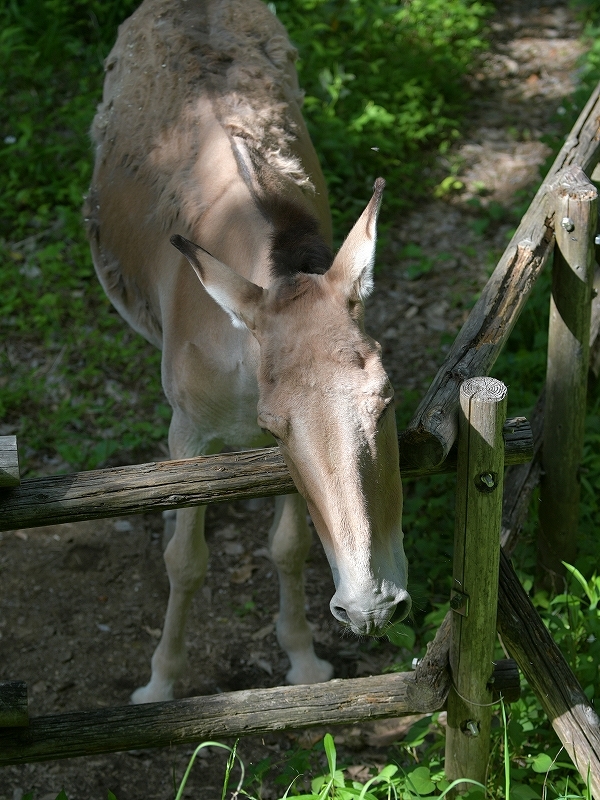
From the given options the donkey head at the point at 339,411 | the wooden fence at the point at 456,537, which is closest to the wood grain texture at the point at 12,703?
the wooden fence at the point at 456,537

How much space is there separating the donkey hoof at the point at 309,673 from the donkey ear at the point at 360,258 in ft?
6.81

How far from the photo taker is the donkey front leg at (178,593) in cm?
371

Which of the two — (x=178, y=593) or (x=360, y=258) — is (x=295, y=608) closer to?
(x=178, y=593)

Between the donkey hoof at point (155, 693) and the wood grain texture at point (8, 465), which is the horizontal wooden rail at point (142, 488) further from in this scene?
the donkey hoof at point (155, 693)

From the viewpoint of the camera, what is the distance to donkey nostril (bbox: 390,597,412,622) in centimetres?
228

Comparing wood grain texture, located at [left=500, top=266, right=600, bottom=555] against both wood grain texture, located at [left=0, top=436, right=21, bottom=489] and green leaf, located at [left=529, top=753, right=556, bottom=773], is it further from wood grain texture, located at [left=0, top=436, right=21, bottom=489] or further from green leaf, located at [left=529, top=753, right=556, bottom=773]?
wood grain texture, located at [left=0, top=436, right=21, bottom=489]

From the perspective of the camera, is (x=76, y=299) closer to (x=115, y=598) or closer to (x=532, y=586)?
(x=115, y=598)

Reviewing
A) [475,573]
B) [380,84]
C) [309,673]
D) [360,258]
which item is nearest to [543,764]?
[475,573]

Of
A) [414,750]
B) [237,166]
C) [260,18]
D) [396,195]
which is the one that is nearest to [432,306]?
[396,195]

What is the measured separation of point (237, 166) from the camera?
352 centimetres

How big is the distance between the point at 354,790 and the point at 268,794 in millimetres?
892

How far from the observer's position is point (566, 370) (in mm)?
3627

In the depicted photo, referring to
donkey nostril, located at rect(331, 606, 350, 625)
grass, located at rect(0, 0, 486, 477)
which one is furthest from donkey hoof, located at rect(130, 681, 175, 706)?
donkey nostril, located at rect(331, 606, 350, 625)

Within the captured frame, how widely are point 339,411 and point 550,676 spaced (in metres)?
1.20
